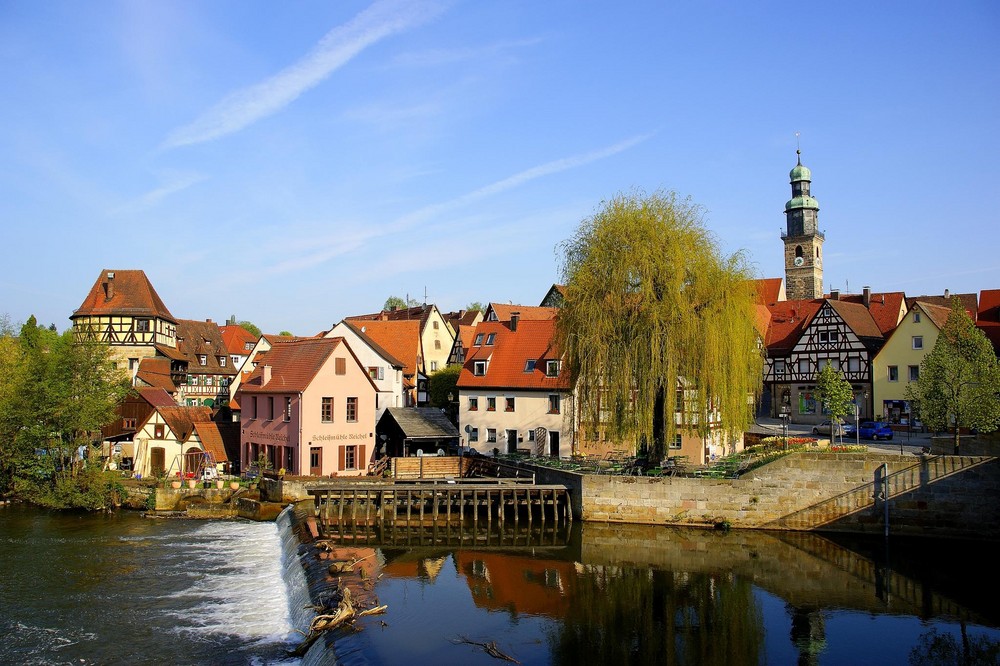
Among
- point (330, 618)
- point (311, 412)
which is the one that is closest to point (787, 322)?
point (311, 412)

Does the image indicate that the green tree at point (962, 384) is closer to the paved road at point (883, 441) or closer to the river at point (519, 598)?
the paved road at point (883, 441)

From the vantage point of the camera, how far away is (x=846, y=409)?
1539 inches

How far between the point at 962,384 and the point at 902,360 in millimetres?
17569

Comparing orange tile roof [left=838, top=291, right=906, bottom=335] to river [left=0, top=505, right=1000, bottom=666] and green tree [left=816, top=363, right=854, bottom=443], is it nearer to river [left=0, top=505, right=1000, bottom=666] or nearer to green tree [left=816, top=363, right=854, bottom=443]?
green tree [left=816, top=363, right=854, bottom=443]

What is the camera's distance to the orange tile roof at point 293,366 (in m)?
39.0

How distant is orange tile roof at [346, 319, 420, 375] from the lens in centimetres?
5442

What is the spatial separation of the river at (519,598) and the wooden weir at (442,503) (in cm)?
182

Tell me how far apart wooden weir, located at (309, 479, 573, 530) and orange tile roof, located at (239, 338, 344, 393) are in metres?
7.30

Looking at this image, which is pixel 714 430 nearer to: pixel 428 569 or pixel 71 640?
pixel 428 569

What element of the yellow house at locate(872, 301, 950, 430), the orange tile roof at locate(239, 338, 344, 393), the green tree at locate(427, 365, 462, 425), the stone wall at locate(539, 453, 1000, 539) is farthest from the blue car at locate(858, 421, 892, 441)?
the orange tile roof at locate(239, 338, 344, 393)

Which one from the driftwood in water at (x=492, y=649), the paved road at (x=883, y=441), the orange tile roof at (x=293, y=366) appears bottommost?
the driftwood in water at (x=492, y=649)

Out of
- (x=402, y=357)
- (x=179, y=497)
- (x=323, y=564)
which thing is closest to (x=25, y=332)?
(x=402, y=357)

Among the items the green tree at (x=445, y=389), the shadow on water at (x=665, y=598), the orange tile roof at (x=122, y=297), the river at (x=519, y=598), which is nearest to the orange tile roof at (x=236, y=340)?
the orange tile roof at (x=122, y=297)

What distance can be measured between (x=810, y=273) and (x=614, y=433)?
57632 mm
